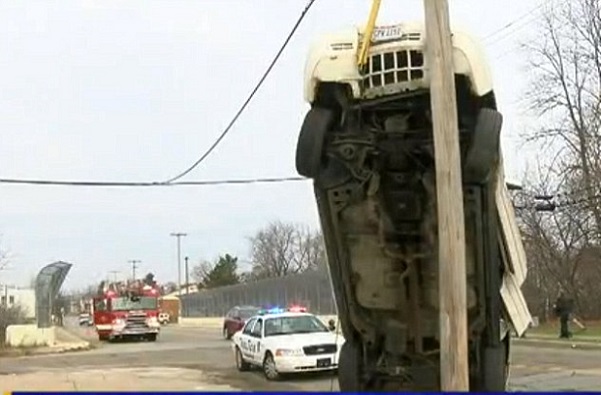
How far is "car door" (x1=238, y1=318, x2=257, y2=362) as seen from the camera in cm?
2249

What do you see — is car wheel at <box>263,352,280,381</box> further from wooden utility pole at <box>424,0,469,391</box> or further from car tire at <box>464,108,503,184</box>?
car tire at <box>464,108,503,184</box>

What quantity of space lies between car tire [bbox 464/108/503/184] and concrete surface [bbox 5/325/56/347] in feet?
123

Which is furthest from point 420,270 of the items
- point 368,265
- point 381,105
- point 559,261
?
point 559,261

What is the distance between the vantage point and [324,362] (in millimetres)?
20109

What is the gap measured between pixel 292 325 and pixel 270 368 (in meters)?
1.25

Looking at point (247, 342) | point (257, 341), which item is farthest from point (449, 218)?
point (247, 342)

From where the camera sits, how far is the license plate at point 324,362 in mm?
20109

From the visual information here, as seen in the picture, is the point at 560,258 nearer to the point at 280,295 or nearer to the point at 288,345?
the point at 280,295

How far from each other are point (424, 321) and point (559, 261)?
46584 mm

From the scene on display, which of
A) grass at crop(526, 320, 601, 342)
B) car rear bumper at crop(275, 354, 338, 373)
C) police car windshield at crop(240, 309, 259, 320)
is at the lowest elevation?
grass at crop(526, 320, 601, 342)

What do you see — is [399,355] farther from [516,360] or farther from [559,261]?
[559,261]

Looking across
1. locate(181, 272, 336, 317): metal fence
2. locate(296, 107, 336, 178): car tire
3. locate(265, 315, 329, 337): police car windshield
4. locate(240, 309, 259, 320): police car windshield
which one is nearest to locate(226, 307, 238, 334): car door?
locate(240, 309, 259, 320): police car windshield

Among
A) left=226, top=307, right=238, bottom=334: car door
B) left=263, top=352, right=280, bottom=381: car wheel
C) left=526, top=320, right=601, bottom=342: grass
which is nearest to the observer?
left=263, top=352, right=280, bottom=381: car wheel

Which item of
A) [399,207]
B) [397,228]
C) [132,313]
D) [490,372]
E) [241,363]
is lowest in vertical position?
[241,363]
